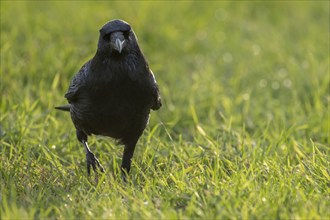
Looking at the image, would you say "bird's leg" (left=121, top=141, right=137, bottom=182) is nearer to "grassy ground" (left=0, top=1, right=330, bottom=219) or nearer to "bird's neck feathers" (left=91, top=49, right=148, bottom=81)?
"grassy ground" (left=0, top=1, right=330, bottom=219)

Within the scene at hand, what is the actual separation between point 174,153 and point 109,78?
0.95 meters

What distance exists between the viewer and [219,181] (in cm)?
532

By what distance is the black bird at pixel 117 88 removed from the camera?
5.59 metres

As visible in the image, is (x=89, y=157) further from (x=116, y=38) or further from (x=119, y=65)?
(x=116, y=38)

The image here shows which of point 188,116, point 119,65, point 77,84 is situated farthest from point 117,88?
point 188,116

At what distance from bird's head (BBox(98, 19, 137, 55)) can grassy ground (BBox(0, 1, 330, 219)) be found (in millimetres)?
899

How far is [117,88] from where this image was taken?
5594 millimetres

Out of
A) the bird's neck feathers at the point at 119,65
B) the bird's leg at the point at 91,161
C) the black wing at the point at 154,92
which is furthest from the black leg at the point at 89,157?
the bird's neck feathers at the point at 119,65

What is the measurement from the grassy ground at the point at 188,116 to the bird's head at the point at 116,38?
→ 899mm

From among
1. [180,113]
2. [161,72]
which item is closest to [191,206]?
[180,113]

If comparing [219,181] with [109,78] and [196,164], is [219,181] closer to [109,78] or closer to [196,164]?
[196,164]

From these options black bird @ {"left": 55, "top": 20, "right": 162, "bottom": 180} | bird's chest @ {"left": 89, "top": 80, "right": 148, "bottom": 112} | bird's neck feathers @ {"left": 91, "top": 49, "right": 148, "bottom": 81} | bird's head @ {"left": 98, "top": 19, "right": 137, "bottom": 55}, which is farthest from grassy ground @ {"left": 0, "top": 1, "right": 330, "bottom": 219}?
bird's head @ {"left": 98, "top": 19, "right": 137, "bottom": 55}

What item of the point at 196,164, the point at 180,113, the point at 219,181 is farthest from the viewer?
the point at 180,113

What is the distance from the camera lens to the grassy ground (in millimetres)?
4980
